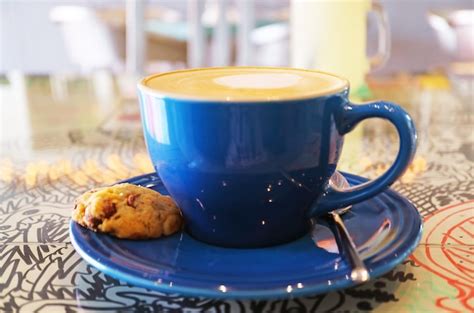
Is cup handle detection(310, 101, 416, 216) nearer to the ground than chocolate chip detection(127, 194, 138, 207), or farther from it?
farther from it

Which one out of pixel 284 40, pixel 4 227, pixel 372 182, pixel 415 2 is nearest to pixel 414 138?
pixel 372 182

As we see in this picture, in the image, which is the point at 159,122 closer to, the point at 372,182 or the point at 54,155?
the point at 372,182

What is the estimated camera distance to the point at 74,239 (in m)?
0.39

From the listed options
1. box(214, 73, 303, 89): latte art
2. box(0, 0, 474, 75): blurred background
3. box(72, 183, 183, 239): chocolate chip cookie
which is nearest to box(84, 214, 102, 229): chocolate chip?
box(72, 183, 183, 239): chocolate chip cookie

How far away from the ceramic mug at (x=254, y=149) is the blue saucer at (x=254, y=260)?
19 mm

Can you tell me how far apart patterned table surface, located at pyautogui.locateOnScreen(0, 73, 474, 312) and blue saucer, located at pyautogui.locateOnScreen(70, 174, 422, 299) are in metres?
0.02

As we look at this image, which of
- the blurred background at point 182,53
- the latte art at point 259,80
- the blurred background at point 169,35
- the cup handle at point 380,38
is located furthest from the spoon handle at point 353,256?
the blurred background at point 169,35

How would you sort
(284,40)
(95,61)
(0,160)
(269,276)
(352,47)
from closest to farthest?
(269,276), (0,160), (352,47), (95,61), (284,40)

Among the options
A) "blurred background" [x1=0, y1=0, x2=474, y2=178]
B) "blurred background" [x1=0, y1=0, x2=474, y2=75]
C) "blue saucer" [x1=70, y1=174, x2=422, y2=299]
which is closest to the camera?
"blue saucer" [x1=70, y1=174, x2=422, y2=299]

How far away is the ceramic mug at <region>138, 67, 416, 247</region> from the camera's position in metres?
0.36

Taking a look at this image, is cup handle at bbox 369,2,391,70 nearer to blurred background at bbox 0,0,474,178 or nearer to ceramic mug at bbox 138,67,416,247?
blurred background at bbox 0,0,474,178

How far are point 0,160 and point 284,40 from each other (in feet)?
9.57

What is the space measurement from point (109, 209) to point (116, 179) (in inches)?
8.3

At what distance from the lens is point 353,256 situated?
349mm
